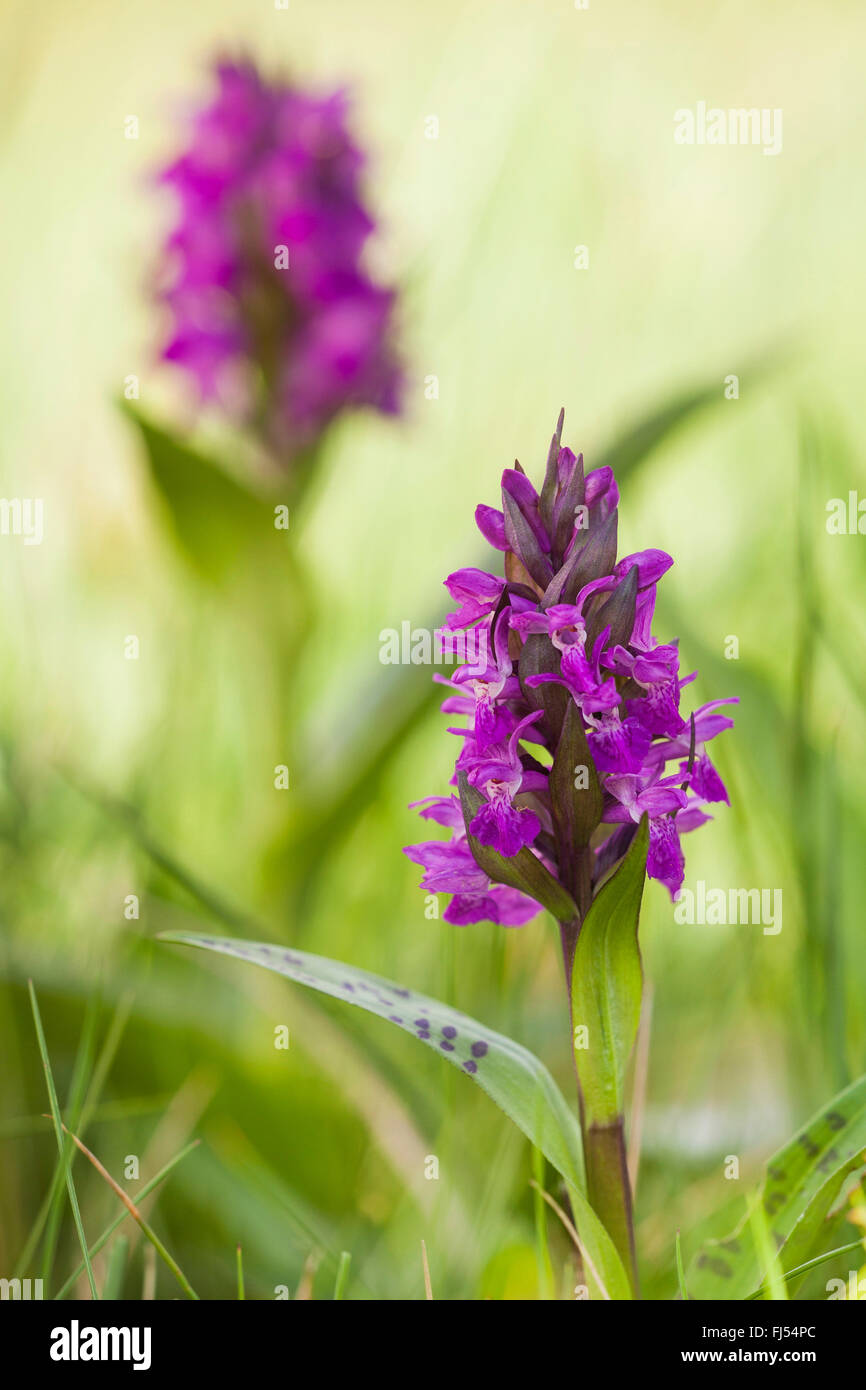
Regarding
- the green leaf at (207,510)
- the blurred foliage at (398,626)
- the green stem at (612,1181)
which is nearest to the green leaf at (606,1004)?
the green stem at (612,1181)

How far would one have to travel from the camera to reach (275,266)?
1282 millimetres

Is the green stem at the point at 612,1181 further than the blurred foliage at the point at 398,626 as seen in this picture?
No

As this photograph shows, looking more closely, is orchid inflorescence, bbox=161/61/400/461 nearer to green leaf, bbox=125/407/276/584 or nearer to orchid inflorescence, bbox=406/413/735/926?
green leaf, bbox=125/407/276/584

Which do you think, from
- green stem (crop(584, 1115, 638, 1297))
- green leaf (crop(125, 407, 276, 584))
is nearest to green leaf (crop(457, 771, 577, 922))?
green stem (crop(584, 1115, 638, 1297))

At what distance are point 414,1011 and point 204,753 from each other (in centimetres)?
104

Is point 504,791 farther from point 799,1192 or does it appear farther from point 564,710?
point 799,1192

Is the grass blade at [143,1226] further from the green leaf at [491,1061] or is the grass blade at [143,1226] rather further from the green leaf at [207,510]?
the green leaf at [207,510]

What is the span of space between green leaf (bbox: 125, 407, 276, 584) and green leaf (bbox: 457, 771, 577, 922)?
748 mm

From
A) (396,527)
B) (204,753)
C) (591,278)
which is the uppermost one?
(591,278)

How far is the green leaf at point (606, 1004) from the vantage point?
0.52m

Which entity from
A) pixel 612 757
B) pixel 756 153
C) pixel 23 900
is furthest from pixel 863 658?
pixel 756 153

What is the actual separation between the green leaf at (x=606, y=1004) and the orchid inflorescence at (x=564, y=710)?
2 centimetres

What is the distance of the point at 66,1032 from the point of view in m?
1.03
